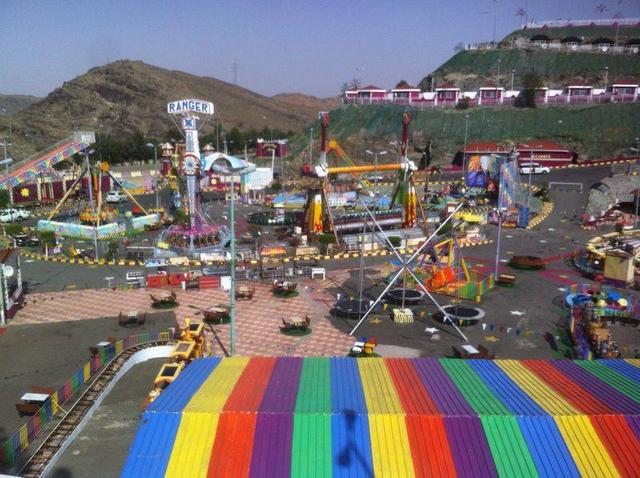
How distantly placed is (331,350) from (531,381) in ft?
35.4

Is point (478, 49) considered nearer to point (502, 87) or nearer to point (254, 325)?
point (502, 87)

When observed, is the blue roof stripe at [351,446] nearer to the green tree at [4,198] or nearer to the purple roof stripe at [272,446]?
the purple roof stripe at [272,446]

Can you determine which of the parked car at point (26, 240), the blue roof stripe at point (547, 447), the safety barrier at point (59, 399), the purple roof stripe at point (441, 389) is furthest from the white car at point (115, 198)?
the blue roof stripe at point (547, 447)

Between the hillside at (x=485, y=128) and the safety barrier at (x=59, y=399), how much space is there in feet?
251

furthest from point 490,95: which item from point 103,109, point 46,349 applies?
point 103,109

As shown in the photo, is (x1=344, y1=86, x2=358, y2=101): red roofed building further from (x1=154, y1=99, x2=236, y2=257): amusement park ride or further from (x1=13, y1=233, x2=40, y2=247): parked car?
(x1=13, y1=233, x2=40, y2=247): parked car

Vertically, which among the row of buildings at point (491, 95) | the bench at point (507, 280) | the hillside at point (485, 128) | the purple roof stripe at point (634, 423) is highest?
the row of buildings at point (491, 95)

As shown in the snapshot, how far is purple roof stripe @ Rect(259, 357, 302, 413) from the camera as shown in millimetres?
12812

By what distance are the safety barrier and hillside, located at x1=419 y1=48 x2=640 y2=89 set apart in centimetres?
10763

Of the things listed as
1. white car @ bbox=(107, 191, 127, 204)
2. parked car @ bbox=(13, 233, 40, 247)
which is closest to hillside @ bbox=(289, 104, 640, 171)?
white car @ bbox=(107, 191, 127, 204)

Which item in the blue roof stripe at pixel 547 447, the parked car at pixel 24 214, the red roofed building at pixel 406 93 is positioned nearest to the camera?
the blue roof stripe at pixel 547 447

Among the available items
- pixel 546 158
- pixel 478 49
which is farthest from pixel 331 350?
pixel 478 49

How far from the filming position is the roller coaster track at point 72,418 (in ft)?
50.0

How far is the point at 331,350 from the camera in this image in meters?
24.0
